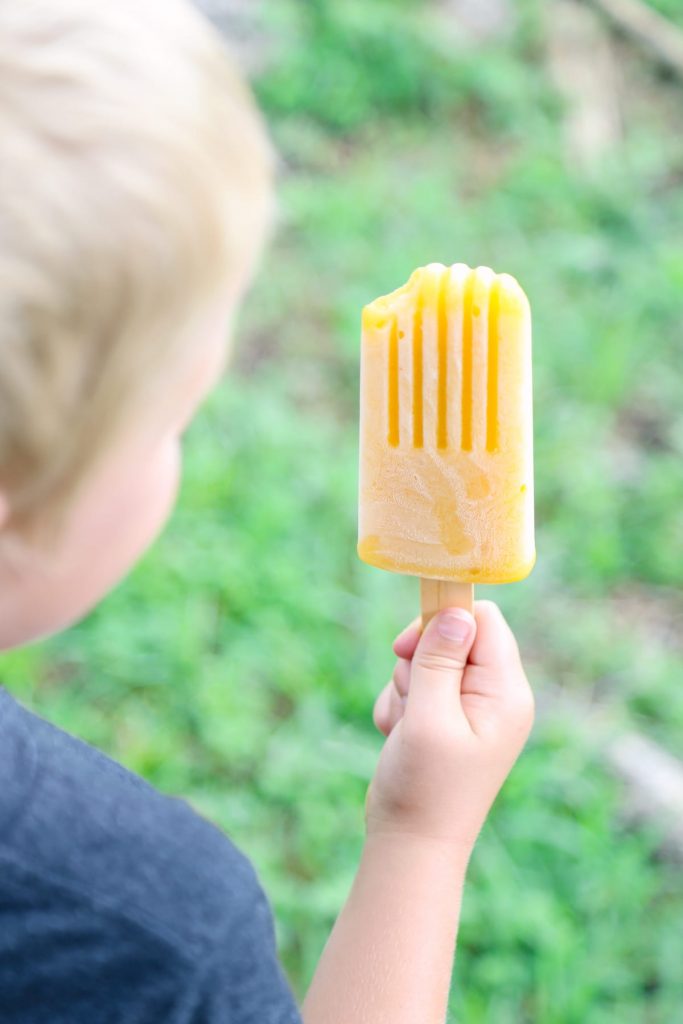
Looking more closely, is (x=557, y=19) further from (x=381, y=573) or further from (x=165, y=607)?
(x=165, y=607)

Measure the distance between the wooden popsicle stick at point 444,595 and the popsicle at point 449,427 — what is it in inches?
0.8

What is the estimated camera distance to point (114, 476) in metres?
1.11

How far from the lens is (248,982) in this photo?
114cm

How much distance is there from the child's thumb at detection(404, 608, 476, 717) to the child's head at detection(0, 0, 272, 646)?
49 centimetres

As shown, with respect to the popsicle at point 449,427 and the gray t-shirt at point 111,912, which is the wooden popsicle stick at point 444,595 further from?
the gray t-shirt at point 111,912

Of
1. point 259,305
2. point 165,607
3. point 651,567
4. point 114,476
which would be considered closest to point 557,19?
point 259,305

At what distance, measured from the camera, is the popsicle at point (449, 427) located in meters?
1.36

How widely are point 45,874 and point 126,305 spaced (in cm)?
53

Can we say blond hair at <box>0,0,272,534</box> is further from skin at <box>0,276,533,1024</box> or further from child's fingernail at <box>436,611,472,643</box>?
child's fingernail at <box>436,611,472,643</box>

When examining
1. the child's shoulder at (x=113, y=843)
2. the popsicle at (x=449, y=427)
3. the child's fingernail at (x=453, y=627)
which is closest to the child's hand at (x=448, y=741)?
the child's fingernail at (x=453, y=627)

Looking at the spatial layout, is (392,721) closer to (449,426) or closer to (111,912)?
(449,426)

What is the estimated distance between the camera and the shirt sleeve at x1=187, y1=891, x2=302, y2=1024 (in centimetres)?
113

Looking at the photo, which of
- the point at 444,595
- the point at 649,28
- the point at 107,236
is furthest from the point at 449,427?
the point at 649,28

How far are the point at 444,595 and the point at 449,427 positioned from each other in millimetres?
225
